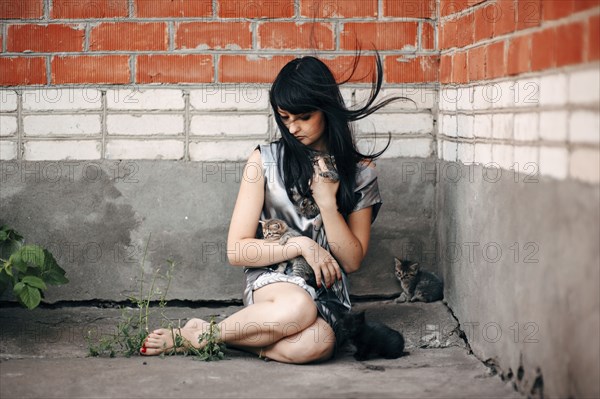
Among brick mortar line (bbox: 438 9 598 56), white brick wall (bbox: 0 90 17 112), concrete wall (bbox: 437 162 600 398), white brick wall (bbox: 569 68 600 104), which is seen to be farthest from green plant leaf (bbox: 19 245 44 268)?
white brick wall (bbox: 569 68 600 104)

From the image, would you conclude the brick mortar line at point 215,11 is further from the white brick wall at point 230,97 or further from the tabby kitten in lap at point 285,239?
the tabby kitten in lap at point 285,239

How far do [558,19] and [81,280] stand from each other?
2.63 m

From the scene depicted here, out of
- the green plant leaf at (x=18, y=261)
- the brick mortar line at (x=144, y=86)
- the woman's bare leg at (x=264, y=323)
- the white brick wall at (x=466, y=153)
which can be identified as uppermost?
the brick mortar line at (x=144, y=86)

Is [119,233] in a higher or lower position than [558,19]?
lower

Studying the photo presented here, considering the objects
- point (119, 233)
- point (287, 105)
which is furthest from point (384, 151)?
point (119, 233)

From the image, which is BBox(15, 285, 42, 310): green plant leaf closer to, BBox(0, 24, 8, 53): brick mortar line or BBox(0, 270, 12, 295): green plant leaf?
BBox(0, 270, 12, 295): green plant leaf

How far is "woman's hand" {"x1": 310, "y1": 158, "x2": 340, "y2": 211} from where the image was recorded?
3.53 m

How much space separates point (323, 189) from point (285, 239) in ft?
0.89

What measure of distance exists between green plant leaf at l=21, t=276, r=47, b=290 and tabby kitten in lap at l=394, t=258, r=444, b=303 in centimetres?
168

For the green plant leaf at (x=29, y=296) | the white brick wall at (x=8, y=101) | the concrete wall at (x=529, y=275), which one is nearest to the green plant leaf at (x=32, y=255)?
the green plant leaf at (x=29, y=296)

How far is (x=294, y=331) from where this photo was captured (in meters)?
3.37

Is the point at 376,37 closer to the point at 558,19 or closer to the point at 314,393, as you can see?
the point at 558,19

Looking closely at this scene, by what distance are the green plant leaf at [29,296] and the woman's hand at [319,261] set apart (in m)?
1.14

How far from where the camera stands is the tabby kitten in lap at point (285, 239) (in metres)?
3.55
